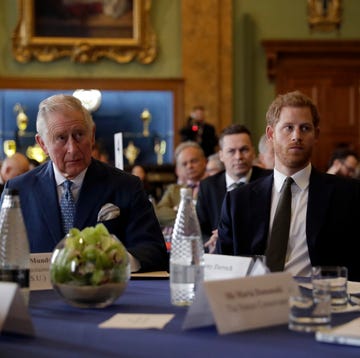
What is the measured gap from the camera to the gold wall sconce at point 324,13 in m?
13.6

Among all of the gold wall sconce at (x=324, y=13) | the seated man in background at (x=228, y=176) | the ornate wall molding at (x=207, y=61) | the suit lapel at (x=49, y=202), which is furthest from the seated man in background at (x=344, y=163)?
the suit lapel at (x=49, y=202)

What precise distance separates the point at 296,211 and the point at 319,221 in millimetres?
98

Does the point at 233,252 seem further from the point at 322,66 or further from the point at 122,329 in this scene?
the point at 322,66

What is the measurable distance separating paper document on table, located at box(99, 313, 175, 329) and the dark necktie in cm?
117

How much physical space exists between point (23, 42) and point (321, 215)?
10.5 metres

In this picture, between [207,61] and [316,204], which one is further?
[207,61]

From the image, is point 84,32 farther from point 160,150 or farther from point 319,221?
→ point 319,221

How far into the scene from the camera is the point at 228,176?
247 inches

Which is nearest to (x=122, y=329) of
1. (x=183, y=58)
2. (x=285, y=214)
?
(x=285, y=214)

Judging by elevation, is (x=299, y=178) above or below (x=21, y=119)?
below

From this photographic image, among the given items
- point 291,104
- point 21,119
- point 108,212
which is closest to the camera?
point 108,212

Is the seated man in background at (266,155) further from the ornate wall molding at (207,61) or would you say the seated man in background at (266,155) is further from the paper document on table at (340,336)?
the ornate wall molding at (207,61)

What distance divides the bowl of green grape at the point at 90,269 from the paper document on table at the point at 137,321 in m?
0.09

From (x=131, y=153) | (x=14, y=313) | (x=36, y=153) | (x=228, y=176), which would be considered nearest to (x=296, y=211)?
(x=14, y=313)
